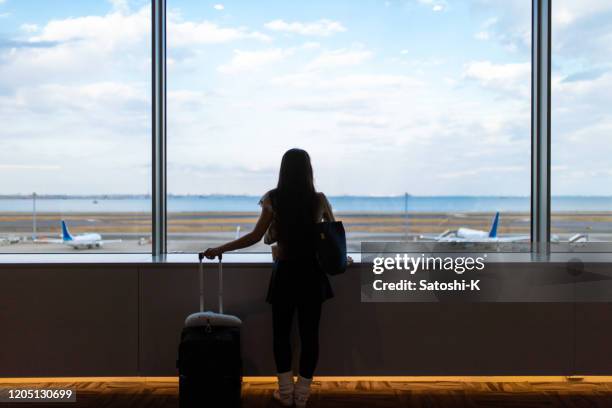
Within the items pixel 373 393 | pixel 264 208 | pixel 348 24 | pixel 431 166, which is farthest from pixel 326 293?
pixel 348 24

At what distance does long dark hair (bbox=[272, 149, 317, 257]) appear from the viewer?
2.22m

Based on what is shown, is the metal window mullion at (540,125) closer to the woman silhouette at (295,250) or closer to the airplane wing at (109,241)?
the woman silhouette at (295,250)

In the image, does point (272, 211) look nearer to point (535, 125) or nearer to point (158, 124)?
point (158, 124)

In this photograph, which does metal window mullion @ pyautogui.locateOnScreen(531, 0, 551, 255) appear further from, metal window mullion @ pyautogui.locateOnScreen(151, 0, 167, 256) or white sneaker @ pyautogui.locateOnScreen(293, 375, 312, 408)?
metal window mullion @ pyautogui.locateOnScreen(151, 0, 167, 256)

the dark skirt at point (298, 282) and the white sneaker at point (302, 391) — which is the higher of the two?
the dark skirt at point (298, 282)

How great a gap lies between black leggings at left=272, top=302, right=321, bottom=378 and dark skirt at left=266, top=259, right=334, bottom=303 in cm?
4

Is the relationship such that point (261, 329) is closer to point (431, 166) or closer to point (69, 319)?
point (69, 319)

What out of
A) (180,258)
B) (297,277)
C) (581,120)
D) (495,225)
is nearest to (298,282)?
(297,277)

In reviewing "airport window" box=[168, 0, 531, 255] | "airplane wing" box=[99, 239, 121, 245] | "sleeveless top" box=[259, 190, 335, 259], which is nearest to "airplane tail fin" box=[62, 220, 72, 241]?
"airplane wing" box=[99, 239, 121, 245]

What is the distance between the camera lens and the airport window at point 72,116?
3.22m

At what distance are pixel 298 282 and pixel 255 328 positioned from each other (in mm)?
642

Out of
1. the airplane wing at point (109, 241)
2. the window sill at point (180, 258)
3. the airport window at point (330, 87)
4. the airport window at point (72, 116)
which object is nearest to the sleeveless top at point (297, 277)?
the window sill at point (180, 258)

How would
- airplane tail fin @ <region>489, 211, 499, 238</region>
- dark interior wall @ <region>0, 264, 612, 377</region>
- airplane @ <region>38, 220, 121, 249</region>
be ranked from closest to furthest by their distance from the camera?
dark interior wall @ <region>0, 264, 612, 377</region> < airplane @ <region>38, 220, 121, 249</region> < airplane tail fin @ <region>489, 211, 499, 238</region>

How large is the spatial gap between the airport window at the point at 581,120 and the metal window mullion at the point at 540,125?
0.19 ft
